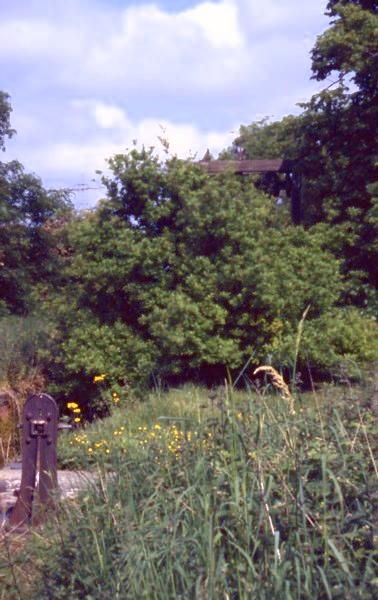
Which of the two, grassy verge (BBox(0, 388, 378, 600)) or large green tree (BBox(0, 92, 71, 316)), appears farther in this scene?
large green tree (BBox(0, 92, 71, 316))

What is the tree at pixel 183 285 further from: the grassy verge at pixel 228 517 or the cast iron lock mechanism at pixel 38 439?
the grassy verge at pixel 228 517

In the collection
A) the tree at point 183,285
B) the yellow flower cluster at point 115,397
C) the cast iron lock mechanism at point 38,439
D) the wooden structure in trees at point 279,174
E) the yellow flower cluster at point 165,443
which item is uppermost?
the wooden structure in trees at point 279,174

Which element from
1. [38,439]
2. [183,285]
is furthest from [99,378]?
[38,439]

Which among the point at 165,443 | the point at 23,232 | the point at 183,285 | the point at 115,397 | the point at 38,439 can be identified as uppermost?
the point at 23,232

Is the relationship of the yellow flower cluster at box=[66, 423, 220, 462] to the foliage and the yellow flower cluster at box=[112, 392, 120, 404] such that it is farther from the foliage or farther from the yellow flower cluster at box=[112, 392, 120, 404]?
the foliage

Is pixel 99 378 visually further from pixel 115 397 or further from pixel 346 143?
pixel 346 143

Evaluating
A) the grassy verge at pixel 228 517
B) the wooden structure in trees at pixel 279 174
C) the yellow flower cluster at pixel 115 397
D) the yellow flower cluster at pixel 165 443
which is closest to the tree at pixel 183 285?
the yellow flower cluster at pixel 115 397

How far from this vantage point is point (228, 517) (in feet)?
13.1

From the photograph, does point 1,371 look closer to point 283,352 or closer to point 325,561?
point 283,352

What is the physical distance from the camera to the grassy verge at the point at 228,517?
12.0 ft

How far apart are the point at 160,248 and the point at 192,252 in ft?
1.13

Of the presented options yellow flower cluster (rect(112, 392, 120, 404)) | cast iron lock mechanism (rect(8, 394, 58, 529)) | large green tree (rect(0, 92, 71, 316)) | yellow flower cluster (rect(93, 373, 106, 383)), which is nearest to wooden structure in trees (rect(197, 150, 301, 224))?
large green tree (rect(0, 92, 71, 316))

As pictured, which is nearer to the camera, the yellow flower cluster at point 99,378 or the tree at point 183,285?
the yellow flower cluster at point 99,378

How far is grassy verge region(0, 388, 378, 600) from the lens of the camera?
3650mm
